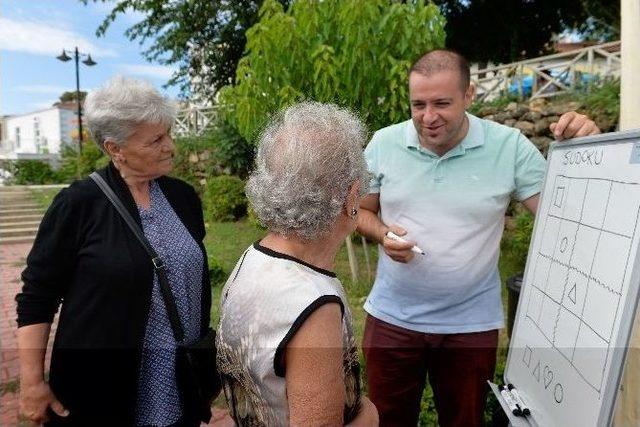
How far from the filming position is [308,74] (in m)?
4.57

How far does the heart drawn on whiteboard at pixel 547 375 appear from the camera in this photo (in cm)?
153

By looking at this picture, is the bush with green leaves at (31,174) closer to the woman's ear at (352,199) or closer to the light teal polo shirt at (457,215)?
the light teal polo shirt at (457,215)

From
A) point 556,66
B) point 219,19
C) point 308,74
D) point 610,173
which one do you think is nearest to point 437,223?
→ point 610,173

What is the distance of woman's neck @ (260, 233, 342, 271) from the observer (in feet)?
4.12

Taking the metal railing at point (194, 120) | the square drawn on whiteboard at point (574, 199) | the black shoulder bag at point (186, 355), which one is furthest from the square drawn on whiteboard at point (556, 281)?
the metal railing at point (194, 120)

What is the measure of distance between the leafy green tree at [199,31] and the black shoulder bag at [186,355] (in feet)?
41.2

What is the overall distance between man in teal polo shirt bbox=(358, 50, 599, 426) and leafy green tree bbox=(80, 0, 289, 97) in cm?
1230

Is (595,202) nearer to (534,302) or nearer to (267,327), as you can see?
(534,302)

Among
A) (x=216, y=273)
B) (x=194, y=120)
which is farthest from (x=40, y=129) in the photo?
(x=216, y=273)

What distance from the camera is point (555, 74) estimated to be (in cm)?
905

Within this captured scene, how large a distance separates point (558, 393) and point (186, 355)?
118cm

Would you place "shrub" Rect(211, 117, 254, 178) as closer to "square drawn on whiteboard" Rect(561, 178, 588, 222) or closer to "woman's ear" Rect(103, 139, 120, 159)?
"woman's ear" Rect(103, 139, 120, 159)

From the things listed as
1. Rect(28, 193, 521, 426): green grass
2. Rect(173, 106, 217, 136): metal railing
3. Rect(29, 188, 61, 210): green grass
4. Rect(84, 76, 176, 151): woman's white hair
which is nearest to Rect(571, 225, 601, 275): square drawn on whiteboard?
Rect(84, 76, 176, 151): woman's white hair

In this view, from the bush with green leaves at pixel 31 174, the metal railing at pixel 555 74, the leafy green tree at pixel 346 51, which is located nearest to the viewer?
the leafy green tree at pixel 346 51
